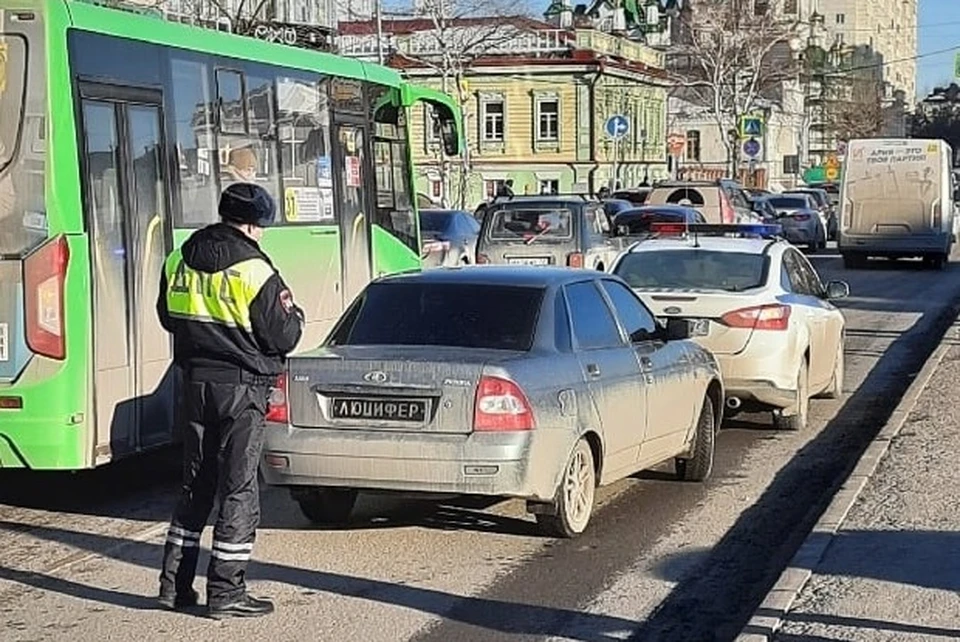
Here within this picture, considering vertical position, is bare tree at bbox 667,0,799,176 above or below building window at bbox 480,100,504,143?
above

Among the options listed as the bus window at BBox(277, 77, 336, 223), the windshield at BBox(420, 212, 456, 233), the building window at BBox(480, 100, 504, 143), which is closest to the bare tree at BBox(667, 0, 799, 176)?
the building window at BBox(480, 100, 504, 143)

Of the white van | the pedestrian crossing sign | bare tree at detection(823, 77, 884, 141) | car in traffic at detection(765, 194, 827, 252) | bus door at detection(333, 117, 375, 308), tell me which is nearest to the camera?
bus door at detection(333, 117, 375, 308)

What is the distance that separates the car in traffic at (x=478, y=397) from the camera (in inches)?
337

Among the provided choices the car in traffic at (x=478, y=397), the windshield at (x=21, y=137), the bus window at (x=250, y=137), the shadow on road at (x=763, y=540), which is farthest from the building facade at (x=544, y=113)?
the windshield at (x=21, y=137)

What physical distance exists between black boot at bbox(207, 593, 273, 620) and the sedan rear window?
220 cm

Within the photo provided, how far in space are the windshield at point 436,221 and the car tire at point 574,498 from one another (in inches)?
687

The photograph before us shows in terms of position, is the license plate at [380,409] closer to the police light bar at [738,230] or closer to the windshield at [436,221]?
the police light bar at [738,230]

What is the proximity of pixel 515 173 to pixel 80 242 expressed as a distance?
6427 centimetres

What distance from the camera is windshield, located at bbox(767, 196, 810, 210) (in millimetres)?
45531

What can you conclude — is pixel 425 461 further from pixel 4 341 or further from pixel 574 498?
pixel 4 341

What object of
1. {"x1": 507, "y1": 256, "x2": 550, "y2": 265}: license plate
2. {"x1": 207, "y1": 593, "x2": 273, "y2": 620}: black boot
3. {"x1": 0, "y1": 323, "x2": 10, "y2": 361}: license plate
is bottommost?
{"x1": 207, "y1": 593, "x2": 273, "y2": 620}: black boot

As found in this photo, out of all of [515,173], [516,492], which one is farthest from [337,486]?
[515,173]

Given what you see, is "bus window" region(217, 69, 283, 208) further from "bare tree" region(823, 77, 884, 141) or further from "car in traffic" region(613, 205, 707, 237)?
"bare tree" region(823, 77, 884, 141)

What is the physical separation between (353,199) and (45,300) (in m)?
5.07
